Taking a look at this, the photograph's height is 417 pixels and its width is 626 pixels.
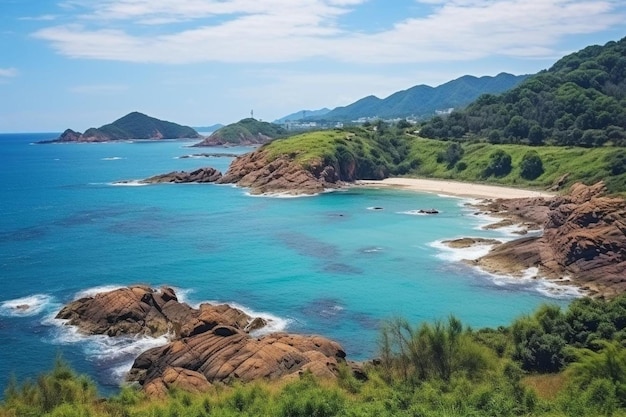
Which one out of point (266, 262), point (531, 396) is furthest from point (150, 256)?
point (531, 396)

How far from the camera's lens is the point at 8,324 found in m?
49.2

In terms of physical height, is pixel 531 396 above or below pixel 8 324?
above

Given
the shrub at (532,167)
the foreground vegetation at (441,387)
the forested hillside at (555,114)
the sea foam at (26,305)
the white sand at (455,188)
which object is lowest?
the sea foam at (26,305)

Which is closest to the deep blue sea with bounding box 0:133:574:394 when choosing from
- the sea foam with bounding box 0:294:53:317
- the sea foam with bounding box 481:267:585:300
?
the sea foam with bounding box 0:294:53:317

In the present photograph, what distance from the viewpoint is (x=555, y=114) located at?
154m

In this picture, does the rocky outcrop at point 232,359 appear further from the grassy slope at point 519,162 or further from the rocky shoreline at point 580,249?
the grassy slope at point 519,162

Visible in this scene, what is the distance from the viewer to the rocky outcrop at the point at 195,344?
36656 millimetres

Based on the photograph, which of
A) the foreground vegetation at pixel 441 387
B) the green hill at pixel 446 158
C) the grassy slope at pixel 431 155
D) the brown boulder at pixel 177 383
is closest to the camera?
the foreground vegetation at pixel 441 387

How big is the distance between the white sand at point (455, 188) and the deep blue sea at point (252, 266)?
8056 millimetres

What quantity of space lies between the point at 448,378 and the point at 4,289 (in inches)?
1888

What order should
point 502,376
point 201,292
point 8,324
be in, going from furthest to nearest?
point 201,292 → point 8,324 → point 502,376

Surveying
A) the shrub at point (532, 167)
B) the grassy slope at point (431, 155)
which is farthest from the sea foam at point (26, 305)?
the shrub at point (532, 167)

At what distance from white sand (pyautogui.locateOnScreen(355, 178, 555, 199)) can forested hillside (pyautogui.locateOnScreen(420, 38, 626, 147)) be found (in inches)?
1023

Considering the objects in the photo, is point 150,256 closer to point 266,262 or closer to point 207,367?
point 266,262
